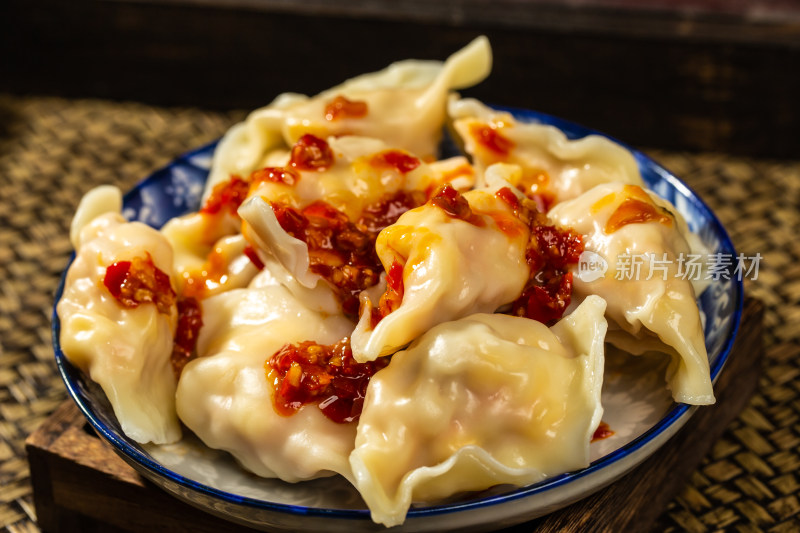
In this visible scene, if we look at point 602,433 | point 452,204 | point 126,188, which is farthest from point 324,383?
point 126,188

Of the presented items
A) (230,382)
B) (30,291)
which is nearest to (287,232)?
(230,382)

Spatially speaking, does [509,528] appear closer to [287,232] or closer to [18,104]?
[287,232]

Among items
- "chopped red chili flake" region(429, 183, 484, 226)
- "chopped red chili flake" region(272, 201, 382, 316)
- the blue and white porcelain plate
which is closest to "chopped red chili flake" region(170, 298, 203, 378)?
the blue and white porcelain plate

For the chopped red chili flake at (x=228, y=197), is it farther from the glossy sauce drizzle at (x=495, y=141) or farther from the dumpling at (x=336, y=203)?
the glossy sauce drizzle at (x=495, y=141)

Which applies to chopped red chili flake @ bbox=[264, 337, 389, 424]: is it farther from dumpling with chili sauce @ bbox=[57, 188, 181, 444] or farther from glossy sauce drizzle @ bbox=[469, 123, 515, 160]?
glossy sauce drizzle @ bbox=[469, 123, 515, 160]

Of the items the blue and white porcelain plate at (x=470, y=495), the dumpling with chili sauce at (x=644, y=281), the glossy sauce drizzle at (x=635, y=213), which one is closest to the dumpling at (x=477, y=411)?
the blue and white porcelain plate at (x=470, y=495)

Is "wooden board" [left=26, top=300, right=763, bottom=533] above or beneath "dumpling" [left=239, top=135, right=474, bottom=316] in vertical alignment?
beneath
